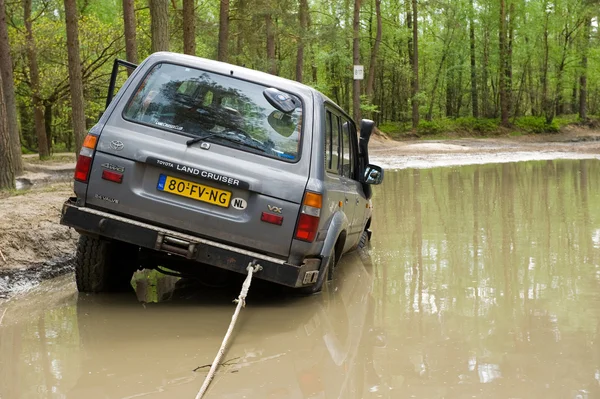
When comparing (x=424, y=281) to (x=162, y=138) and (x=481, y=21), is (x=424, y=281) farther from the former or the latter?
(x=481, y=21)

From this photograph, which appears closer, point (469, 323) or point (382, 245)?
point (469, 323)

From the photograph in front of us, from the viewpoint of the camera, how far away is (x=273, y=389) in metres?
4.08

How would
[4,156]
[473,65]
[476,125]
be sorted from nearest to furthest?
[4,156] < [476,125] < [473,65]

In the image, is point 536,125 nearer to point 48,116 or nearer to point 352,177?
point 48,116

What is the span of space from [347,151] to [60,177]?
571 inches

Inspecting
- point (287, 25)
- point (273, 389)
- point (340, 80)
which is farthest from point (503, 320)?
point (340, 80)

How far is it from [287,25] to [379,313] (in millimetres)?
22569

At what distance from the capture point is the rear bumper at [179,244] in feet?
18.4

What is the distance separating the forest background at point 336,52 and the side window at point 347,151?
7.32 metres

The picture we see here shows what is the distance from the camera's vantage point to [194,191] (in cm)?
568

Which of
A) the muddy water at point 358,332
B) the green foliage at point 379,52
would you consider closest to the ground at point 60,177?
the muddy water at point 358,332

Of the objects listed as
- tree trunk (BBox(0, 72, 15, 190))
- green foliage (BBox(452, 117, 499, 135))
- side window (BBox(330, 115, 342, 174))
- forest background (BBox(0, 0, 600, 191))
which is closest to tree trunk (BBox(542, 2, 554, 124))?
forest background (BBox(0, 0, 600, 191))

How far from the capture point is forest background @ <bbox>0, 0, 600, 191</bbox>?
72.5ft

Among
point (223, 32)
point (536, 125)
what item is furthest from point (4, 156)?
point (536, 125)
